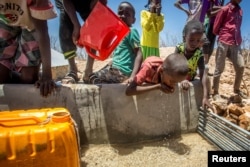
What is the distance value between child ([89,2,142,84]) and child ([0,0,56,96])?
26.4 inches

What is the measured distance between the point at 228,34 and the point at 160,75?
1.91 meters

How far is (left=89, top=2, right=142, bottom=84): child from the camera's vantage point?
3.32 meters

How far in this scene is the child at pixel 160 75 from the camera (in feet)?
8.59

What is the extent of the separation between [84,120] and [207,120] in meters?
1.20

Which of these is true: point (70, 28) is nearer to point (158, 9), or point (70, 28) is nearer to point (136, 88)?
point (136, 88)

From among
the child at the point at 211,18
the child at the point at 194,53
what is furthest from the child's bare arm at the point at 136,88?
the child at the point at 211,18

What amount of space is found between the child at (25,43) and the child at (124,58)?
0.67 metres

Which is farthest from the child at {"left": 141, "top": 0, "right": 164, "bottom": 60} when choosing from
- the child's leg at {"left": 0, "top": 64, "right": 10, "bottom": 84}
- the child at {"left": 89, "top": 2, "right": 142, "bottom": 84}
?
the child's leg at {"left": 0, "top": 64, "right": 10, "bottom": 84}

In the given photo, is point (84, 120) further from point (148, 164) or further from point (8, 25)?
point (8, 25)

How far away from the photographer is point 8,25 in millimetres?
2766

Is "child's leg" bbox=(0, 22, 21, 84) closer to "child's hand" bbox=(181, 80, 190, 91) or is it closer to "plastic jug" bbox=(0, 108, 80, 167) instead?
"plastic jug" bbox=(0, 108, 80, 167)

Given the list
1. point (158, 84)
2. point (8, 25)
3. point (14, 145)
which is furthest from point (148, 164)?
point (8, 25)

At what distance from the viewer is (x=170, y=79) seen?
8.82ft

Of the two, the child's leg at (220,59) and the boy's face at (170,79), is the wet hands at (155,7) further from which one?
the boy's face at (170,79)
